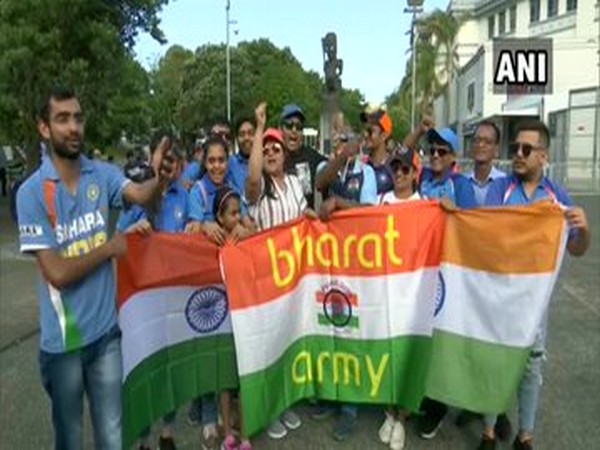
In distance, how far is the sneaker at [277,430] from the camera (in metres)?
5.12

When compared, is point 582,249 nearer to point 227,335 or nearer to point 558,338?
point 227,335

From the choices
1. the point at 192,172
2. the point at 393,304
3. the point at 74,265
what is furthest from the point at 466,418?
the point at 74,265

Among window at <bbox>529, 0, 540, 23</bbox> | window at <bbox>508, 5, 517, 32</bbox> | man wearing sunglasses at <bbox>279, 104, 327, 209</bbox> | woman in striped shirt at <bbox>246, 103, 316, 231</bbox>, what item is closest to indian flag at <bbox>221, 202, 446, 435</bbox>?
woman in striped shirt at <bbox>246, 103, 316, 231</bbox>

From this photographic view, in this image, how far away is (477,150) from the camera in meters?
5.21

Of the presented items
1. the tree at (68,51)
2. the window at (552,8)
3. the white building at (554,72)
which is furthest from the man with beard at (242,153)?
the window at (552,8)

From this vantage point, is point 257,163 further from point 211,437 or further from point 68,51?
point 68,51

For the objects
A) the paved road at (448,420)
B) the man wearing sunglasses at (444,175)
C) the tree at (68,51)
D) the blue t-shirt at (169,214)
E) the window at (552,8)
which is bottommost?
the paved road at (448,420)

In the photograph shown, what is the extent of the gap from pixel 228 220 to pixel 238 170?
0.96 metres

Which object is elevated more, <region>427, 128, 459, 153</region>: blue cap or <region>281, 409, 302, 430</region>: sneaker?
<region>427, 128, 459, 153</region>: blue cap

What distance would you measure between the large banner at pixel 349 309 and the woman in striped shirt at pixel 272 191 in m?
0.27

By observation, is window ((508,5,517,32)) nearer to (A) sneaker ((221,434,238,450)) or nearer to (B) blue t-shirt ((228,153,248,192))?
(B) blue t-shirt ((228,153,248,192))

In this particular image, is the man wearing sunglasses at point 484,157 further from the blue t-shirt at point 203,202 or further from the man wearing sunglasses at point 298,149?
the blue t-shirt at point 203,202

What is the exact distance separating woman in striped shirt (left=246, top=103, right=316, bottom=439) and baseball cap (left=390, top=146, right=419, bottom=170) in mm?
673

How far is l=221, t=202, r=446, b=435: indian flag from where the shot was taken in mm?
4660
